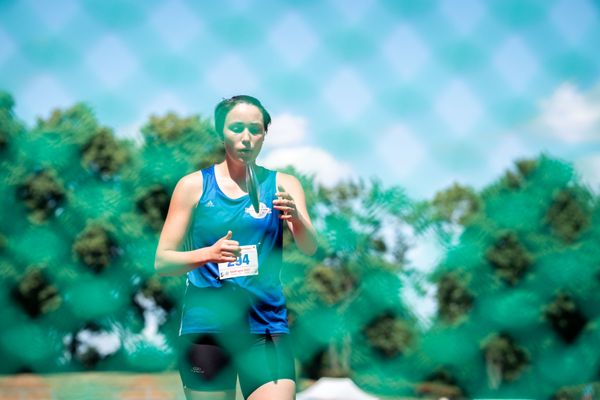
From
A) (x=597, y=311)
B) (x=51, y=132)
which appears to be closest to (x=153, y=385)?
(x=51, y=132)

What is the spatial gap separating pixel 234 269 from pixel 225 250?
0.16 m

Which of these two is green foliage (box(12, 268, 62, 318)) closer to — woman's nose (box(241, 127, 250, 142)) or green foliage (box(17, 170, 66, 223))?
green foliage (box(17, 170, 66, 223))

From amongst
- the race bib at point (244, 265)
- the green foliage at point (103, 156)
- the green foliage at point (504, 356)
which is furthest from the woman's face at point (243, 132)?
the green foliage at point (504, 356)

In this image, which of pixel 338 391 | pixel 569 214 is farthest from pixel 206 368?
pixel 338 391

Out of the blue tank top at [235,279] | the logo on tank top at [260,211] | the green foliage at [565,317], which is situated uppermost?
the green foliage at [565,317]

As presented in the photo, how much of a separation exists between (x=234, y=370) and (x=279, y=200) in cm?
46

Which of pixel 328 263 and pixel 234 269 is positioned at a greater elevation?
pixel 328 263

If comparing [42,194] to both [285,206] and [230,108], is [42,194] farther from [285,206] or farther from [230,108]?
[285,206]

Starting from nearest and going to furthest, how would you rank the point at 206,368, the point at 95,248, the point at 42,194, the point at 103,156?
1. the point at 206,368
2. the point at 42,194
3. the point at 95,248
4. the point at 103,156

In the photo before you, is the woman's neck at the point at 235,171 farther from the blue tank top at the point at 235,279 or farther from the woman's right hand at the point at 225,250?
the woman's right hand at the point at 225,250

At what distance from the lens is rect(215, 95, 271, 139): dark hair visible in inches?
80.0

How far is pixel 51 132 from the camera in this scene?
14.5ft

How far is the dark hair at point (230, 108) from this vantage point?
203 cm

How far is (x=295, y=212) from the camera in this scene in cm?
188
